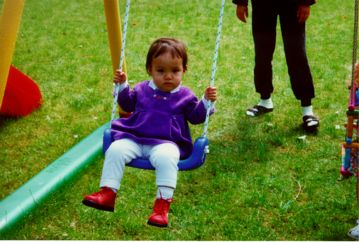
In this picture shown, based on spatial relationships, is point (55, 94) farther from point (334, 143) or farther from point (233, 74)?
point (334, 143)

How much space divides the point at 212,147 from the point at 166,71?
1.70 meters

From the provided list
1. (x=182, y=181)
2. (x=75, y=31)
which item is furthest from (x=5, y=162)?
(x=75, y=31)

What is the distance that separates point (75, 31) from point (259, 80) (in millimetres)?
4221

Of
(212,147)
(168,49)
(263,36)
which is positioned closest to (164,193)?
(168,49)

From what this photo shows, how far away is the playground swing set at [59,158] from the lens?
3.31 m

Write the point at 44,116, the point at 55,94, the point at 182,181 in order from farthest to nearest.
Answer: the point at 55,94
the point at 44,116
the point at 182,181

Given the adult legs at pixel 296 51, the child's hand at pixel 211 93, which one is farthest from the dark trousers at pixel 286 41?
the child's hand at pixel 211 93

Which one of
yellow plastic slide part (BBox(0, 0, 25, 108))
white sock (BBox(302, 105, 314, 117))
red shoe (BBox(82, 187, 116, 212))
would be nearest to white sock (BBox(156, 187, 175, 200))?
red shoe (BBox(82, 187, 116, 212))

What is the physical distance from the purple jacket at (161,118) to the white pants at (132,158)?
0.26ft

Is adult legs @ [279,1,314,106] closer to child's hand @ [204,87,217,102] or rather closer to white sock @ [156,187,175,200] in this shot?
child's hand @ [204,87,217,102]

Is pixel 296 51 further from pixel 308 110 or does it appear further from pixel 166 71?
pixel 166 71

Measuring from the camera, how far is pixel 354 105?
3680 mm

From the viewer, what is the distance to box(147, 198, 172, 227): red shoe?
3.11 meters

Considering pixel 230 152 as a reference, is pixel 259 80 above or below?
above
